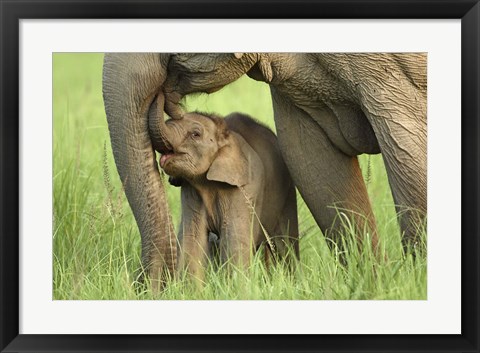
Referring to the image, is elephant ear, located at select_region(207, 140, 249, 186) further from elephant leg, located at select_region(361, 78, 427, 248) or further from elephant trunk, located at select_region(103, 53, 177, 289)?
elephant leg, located at select_region(361, 78, 427, 248)

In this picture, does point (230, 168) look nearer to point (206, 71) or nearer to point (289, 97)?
point (289, 97)

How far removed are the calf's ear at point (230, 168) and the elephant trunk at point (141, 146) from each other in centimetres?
32

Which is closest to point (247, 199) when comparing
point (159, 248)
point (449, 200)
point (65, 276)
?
point (159, 248)

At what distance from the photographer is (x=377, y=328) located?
425cm

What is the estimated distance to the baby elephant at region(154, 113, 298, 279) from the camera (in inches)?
203

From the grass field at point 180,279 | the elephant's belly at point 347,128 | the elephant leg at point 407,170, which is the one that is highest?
the elephant's belly at point 347,128

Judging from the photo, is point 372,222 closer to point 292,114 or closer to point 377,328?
point 292,114

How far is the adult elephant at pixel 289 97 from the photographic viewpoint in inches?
188

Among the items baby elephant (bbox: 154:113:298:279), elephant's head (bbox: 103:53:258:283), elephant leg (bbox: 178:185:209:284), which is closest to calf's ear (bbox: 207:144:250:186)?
baby elephant (bbox: 154:113:298:279)

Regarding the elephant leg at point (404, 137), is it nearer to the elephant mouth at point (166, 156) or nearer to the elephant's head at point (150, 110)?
the elephant's head at point (150, 110)

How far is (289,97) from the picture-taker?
5.21 metres

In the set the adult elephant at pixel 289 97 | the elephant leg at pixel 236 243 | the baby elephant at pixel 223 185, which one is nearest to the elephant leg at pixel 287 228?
the baby elephant at pixel 223 185

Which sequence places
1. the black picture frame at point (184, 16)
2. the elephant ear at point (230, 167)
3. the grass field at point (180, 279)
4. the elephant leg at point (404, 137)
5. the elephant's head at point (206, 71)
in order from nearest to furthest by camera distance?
the black picture frame at point (184, 16) < the grass field at point (180, 279) < the elephant's head at point (206, 71) < the elephant leg at point (404, 137) < the elephant ear at point (230, 167)

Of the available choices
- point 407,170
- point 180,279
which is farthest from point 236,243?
point 407,170
